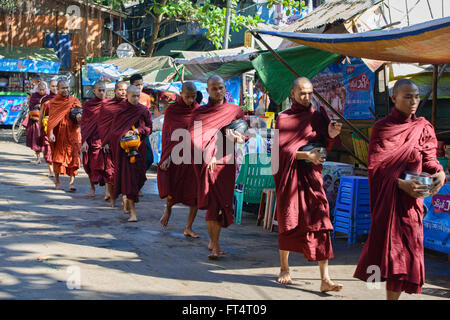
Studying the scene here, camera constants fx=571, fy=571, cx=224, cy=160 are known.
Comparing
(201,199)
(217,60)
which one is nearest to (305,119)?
(201,199)

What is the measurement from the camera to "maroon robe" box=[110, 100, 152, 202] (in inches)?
298

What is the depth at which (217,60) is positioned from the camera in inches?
410

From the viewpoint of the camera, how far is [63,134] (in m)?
10.1

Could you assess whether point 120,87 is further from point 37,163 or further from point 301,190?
point 37,163

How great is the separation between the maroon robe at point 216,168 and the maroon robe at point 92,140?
3234 millimetres

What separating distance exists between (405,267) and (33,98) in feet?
36.5

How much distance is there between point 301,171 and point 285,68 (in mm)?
3205

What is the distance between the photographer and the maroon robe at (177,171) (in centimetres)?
699

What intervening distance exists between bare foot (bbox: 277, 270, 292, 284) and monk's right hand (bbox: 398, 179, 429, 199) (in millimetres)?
1488

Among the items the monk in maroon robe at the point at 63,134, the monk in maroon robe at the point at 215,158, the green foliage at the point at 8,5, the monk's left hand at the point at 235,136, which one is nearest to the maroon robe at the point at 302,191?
the monk's left hand at the point at 235,136

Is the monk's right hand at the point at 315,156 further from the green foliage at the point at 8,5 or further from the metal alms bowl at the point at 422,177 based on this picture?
the green foliage at the point at 8,5

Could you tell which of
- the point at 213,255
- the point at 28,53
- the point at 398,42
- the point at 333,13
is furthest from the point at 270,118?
the point at 28,53

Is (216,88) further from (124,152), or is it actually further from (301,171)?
(124,152)
